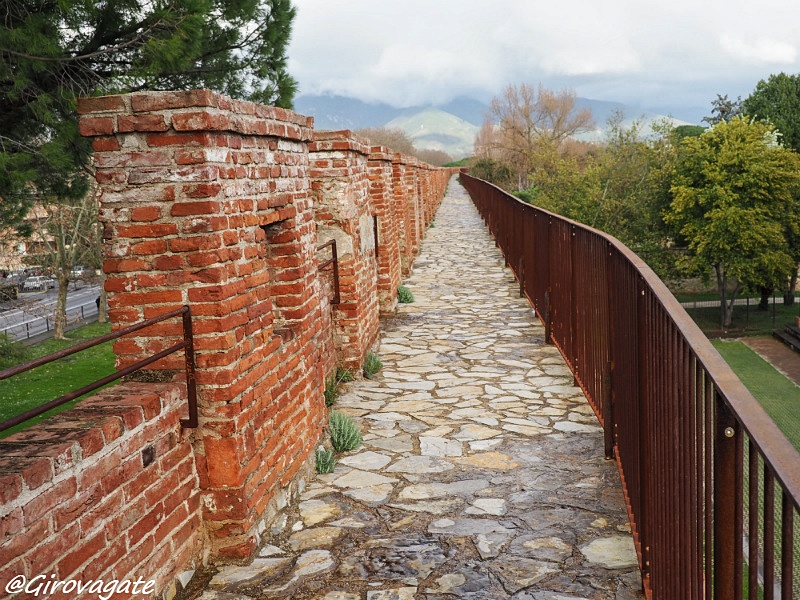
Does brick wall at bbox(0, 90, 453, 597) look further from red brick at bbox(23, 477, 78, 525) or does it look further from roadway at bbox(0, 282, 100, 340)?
roadway at bbox(0, 282, 100, 340)

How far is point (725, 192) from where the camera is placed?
36656 millimetres

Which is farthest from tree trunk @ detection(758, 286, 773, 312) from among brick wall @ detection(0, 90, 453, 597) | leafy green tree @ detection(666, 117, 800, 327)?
brick wall @ detection(0, 90, 453, 597)

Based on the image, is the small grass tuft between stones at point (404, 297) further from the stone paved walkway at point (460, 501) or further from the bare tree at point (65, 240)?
the bare tree at point (65, 240)

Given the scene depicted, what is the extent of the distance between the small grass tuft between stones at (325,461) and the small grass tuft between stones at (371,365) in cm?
207

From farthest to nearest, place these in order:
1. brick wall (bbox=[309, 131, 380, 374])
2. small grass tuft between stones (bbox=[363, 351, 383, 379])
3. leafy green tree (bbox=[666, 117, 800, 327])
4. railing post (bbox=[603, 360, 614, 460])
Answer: leafy green tree (bbox=[666, 117, 800, 327]), small grass tuft between stones (bbox=[363, 351, 383, 379]), brick wall (bbox=[309, 131, 380, 374]), railing post (bbox=[603, 360, 614, 460])

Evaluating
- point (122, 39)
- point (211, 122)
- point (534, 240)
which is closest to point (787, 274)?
point (534, 240)

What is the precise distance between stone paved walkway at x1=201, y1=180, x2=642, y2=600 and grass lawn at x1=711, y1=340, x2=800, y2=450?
17166 mm

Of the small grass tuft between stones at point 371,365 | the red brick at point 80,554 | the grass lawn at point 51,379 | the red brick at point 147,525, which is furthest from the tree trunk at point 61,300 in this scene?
the red brick at point 80,554

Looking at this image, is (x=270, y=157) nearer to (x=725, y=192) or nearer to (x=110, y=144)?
(x=110, y=144)

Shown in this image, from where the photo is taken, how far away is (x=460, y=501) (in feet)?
13.6

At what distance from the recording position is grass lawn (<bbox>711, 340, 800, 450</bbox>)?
23788 mm

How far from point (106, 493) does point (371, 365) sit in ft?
13.9

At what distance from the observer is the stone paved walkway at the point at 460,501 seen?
329 cm

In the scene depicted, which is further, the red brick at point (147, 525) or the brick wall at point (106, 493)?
the red brick at point (147, 525)
